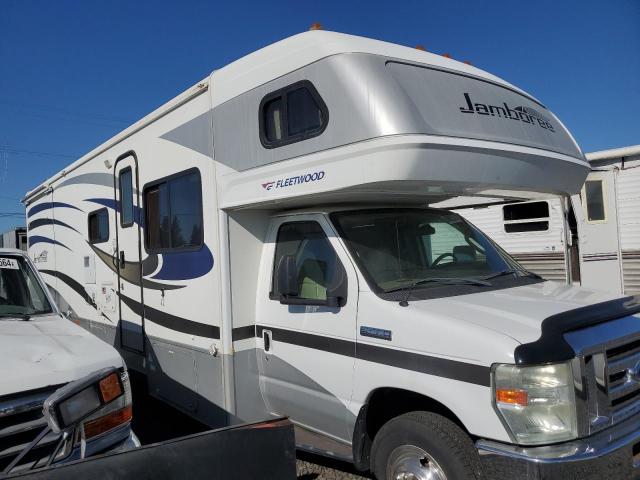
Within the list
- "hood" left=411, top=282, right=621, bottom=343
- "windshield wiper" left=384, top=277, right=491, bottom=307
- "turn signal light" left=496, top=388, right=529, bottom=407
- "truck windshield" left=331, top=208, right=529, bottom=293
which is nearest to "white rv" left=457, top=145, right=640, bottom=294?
"truck windshield" left=331, top=208, right=529, bottom=293

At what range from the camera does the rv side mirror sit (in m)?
3.90

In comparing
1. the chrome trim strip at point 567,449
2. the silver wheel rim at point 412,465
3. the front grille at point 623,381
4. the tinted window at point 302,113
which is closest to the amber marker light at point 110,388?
the silver wheel rim at point 412,465

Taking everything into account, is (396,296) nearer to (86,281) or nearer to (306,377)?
(306,377)

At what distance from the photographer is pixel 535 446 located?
267cm

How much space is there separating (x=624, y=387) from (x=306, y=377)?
1983 mm

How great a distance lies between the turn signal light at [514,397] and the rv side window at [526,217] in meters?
7.20

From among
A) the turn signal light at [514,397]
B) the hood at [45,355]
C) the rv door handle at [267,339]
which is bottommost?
the turn signal light at [514,397]

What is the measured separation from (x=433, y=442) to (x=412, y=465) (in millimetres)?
244

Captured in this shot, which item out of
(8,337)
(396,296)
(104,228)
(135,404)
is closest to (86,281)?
(104,228)

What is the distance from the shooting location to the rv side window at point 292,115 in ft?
12.1

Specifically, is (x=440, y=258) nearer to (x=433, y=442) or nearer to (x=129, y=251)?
(x=433, y=442)

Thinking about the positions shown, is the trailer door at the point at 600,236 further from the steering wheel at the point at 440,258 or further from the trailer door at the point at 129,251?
the trailer door at the point at 129,251

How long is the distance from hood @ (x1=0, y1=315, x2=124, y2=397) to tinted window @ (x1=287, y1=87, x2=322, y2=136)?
191cm

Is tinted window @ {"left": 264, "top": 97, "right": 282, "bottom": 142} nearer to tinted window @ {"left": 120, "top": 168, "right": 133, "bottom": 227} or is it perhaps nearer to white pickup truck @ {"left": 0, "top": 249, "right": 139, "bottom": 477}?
white pickup truck @ {"left": 0, "top": 249, "right": 139, "bottom": 477}
